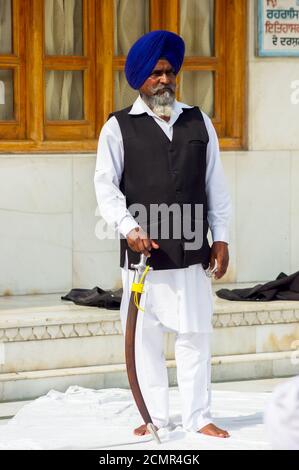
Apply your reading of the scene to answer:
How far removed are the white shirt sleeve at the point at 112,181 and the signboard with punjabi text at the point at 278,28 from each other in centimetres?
286

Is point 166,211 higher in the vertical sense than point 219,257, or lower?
higher

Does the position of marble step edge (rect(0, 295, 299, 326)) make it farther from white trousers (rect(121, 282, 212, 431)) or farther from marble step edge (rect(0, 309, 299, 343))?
white trousers (rect(121, 282, 212, 431))

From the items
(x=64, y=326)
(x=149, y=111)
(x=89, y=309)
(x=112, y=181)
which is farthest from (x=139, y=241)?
(x=89, y=309)

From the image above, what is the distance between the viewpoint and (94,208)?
27.1 ft

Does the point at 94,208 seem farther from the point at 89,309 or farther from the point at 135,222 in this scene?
the point at 135,222

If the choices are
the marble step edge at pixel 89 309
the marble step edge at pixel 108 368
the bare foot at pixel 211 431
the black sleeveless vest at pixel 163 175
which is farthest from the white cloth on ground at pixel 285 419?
the marble step edge at pixel 89 309

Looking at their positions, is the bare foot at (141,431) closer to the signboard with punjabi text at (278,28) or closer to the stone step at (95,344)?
the stone step at (95,344)

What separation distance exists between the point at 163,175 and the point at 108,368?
Result: 5.63 feet

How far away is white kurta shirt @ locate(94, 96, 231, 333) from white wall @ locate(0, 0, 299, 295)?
2190mm

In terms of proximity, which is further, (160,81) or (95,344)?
(95,344)

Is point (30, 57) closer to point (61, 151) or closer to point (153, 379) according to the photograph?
point (61, 151)

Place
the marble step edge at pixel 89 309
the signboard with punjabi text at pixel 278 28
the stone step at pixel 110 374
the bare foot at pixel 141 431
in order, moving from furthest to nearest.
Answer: the signboard with punjabi text at pixel 278 28
the marble step edge at pixel 89 309
the stone step at pixel 110 374
the bare foot at pixel 141 431

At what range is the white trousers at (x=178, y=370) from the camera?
595 cm
